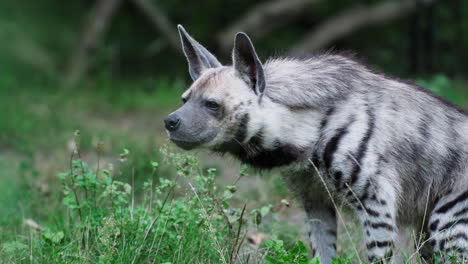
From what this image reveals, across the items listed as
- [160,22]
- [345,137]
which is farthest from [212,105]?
[160,22]

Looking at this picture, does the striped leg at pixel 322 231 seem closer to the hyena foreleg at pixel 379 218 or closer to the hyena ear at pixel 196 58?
the hyena foreleg at pixel 379 218

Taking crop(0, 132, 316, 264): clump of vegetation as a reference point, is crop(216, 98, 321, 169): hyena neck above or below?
above

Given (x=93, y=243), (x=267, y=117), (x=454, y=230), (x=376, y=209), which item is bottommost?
(x=454, y=230)

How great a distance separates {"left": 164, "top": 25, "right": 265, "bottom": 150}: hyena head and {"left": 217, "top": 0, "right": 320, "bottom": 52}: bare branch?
622cm

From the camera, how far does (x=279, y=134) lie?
3617 mm

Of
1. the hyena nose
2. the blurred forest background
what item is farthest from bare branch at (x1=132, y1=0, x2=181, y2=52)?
the hyena nose

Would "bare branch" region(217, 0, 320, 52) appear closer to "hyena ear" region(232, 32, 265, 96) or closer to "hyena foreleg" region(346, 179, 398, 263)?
"hyena ear" region(232, 32, 265, 96)

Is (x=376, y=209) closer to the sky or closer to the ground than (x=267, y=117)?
closer to the ground

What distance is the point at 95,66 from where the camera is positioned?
10.6m

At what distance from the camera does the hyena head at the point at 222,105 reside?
11.6 feet

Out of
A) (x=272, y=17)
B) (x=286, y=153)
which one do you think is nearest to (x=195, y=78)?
(x=286, y=153)

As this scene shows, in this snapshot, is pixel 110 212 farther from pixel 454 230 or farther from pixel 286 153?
pixel 454 230

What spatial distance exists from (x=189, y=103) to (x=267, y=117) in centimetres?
37

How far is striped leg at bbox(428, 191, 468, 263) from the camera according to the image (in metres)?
3.59
